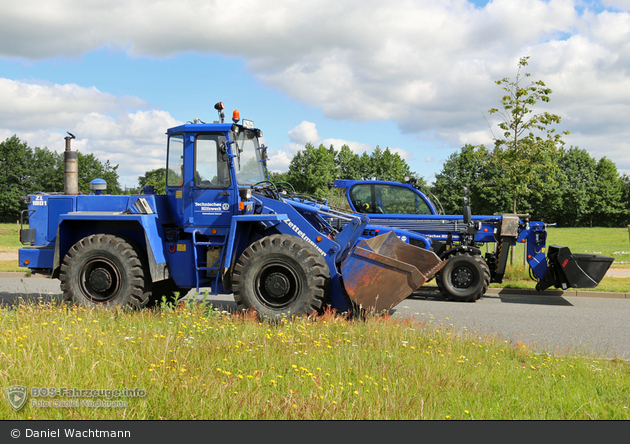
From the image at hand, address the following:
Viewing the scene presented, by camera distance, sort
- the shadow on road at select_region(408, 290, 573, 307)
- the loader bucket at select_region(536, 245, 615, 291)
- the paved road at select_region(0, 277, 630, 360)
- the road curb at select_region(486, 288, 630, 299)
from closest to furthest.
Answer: the paved road at select_region(0, 277, 630, 360), the loader bucket at select_region(536, 245, 615, 291), the shadow on road at select_region(408, 290, 573, 307), the road curb at select_region(486, 288, 630, 299)

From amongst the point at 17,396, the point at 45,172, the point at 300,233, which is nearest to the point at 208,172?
the point at 300,233

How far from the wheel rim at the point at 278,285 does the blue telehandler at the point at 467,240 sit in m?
3.10

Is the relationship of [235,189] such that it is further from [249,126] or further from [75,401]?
[75,401]

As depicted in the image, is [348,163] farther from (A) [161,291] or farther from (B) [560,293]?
(A) [161,291]

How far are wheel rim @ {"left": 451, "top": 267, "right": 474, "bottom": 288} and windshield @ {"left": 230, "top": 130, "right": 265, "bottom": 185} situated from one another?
4785 mm

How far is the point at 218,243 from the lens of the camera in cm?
775

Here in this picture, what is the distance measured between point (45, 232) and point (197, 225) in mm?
2602

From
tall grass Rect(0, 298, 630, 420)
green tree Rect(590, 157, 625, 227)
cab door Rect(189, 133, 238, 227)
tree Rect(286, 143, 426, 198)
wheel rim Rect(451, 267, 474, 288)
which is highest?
tree Rect(286, 143, 426, 198)

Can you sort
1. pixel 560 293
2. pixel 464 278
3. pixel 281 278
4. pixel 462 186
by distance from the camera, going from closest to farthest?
pixel 281 278 < pixel 464 278 < pixel 560 293 < pixel 462 186

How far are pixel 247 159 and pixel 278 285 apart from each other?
2192 mm

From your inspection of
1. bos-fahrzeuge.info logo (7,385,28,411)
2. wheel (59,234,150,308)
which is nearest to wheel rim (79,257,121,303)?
wheel (59,234,150,308)

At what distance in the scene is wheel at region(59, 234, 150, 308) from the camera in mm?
7461

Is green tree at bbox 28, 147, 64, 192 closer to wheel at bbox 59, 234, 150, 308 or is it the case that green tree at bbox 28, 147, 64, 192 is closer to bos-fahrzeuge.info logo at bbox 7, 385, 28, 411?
wheel at bbox 59, 234, 150, 308

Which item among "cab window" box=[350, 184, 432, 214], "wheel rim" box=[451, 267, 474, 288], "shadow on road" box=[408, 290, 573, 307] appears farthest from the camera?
"cab window" box=[350, 184, 432, 214]
